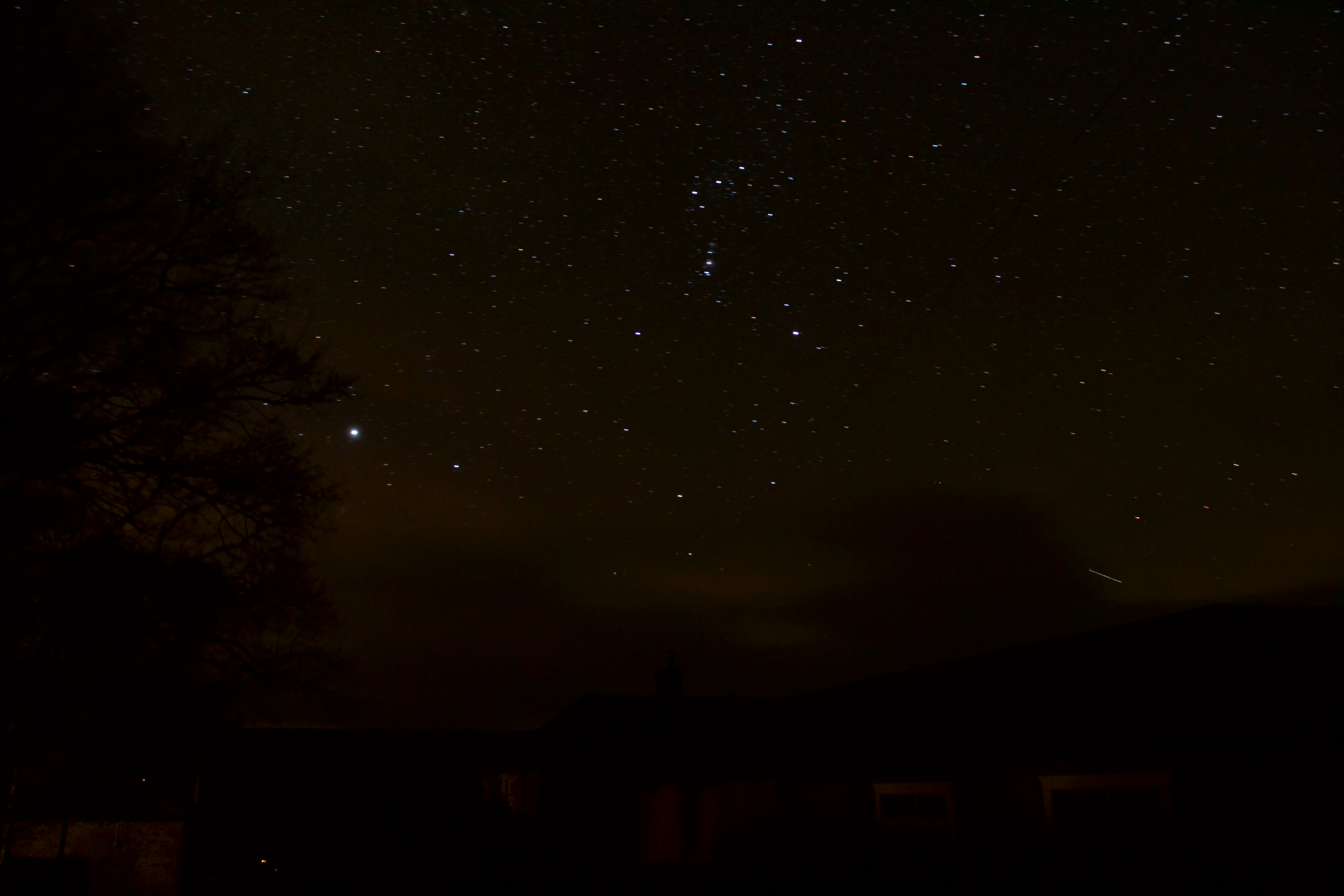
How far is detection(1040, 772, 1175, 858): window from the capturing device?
11.3 meters

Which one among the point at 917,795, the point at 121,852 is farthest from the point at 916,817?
the point at 121,852

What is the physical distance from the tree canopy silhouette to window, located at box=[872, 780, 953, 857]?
10.2 meters

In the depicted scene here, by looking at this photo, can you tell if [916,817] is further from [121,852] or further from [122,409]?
[121,852]

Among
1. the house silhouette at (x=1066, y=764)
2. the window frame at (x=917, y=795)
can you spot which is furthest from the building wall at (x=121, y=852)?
the window frame at (x=917, y=795)

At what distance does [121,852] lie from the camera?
21.7m

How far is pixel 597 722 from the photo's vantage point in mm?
35750

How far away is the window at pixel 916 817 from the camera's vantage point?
48.6 ft

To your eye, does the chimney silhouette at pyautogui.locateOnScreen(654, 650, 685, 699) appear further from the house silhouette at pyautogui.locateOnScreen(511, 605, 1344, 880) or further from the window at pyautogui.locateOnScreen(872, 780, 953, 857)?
the window at pyautogui.locateOnScreen(872, 780, 953, 857)

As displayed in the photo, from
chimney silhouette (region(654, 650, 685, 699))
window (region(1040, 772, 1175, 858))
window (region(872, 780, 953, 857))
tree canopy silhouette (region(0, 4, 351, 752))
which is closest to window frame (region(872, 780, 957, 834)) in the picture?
window (region(872, 780, 953, 857))

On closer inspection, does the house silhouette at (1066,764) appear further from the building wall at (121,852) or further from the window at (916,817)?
the building wall at (121,852)

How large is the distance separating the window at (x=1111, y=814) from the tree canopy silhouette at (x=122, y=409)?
9.27m

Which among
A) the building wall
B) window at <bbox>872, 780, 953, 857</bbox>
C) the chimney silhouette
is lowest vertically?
the building wall

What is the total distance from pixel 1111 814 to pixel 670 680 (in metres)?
28.3

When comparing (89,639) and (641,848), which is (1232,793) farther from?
(641,848)
